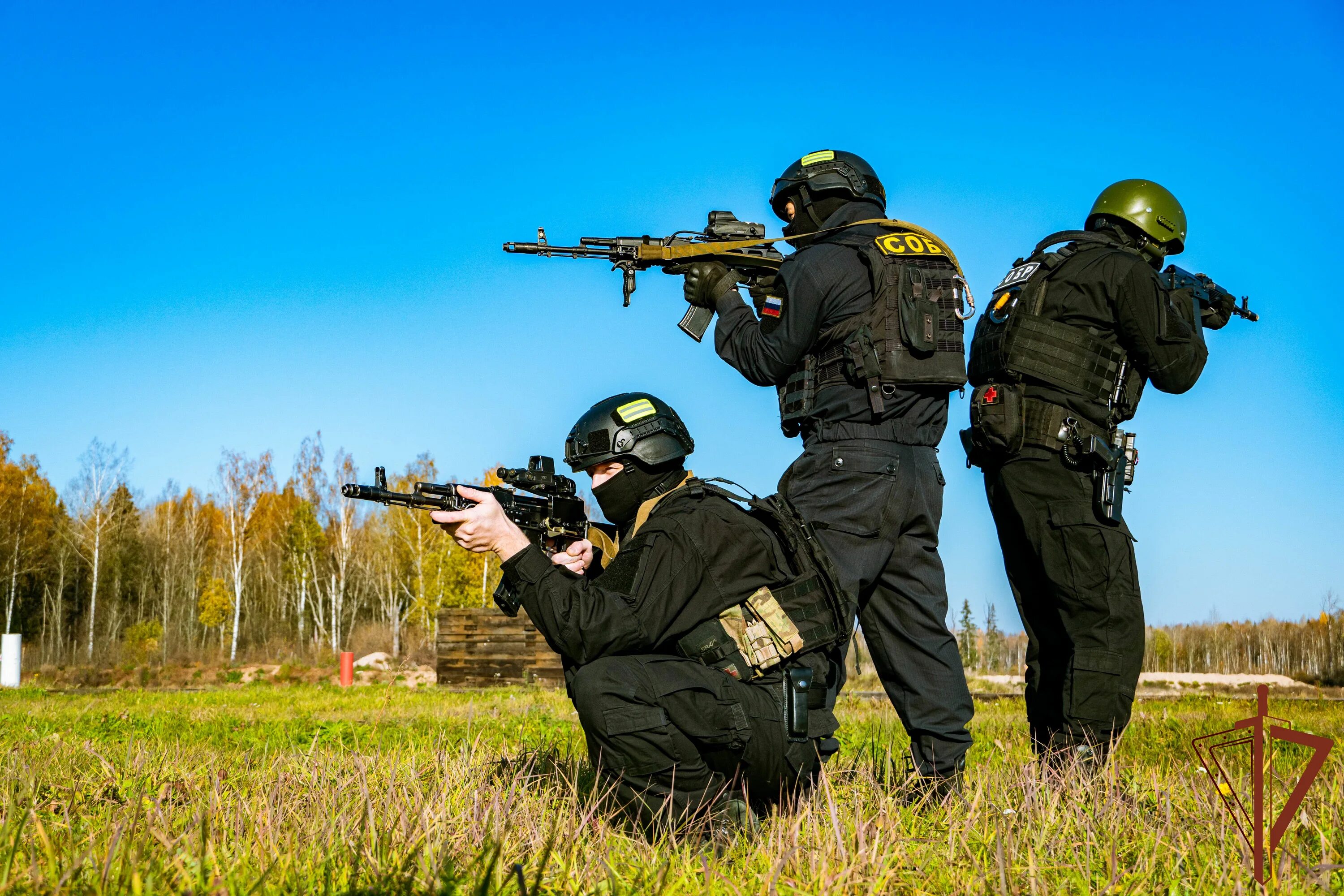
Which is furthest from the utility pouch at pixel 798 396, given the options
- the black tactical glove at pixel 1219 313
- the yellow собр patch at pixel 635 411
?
the black tactical glove at pixel 1219 313

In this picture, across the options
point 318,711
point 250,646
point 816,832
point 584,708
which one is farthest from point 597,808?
point 250,646

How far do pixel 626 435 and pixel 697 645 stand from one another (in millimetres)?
829

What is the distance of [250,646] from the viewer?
46562 millimetres

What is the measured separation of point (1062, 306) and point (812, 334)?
1.32 m

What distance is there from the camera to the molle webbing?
14.6 feet

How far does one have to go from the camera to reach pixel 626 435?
371 cm

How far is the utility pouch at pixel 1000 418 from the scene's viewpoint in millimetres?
4449

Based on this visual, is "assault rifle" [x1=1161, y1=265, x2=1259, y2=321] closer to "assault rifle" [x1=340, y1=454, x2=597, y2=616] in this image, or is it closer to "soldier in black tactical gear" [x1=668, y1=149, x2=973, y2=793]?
"soldier in black tactical gear" [x1=668, y1=149, x2=973, y2=793]

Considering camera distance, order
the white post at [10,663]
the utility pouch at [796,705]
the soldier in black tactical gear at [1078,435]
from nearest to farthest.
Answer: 1. the utility pouch at [796,705]
2. the soldier in black tactical gear at [1078,435]
3. the white post at [10,663]

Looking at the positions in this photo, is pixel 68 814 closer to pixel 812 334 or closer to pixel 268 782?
pixel 268 782

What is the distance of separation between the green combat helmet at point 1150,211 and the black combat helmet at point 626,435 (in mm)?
2528

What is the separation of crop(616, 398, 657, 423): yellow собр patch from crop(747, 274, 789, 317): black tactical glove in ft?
2.34

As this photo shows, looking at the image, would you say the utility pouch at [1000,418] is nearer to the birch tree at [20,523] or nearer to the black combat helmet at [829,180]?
the black combat helmet at [829,180]

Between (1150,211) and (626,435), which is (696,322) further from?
(1150,211)
